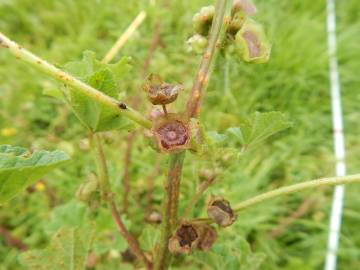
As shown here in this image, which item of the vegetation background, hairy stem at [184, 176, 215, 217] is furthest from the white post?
hairy stem at [184, 176, 215, 217]

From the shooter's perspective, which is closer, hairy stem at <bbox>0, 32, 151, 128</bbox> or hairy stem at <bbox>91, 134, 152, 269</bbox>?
hairy stem at <bbox>0, 32, 151, 128</bbox>

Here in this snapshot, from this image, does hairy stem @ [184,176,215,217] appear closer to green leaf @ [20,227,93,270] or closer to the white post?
green leaf @ [20,227,93,270]

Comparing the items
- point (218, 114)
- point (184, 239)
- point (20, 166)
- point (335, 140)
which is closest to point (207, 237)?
point (184, 239)

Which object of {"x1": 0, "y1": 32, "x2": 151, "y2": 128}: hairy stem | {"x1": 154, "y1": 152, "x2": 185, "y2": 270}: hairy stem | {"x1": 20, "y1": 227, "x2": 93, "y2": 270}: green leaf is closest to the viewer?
{"x1": 0, "y1": 32, "x2": 151, "y2": 128}: hairy stem

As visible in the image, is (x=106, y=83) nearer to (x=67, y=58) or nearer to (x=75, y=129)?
(x=75, y=129)

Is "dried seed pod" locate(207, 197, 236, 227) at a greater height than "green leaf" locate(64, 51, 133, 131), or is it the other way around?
"green leaf" locate(64, 51, 133, 131)

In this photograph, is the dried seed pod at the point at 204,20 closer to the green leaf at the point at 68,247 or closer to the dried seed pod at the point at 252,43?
the dried seed pod at the point at 252,43

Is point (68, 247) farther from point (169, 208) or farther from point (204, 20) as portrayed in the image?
point (204, 20)
